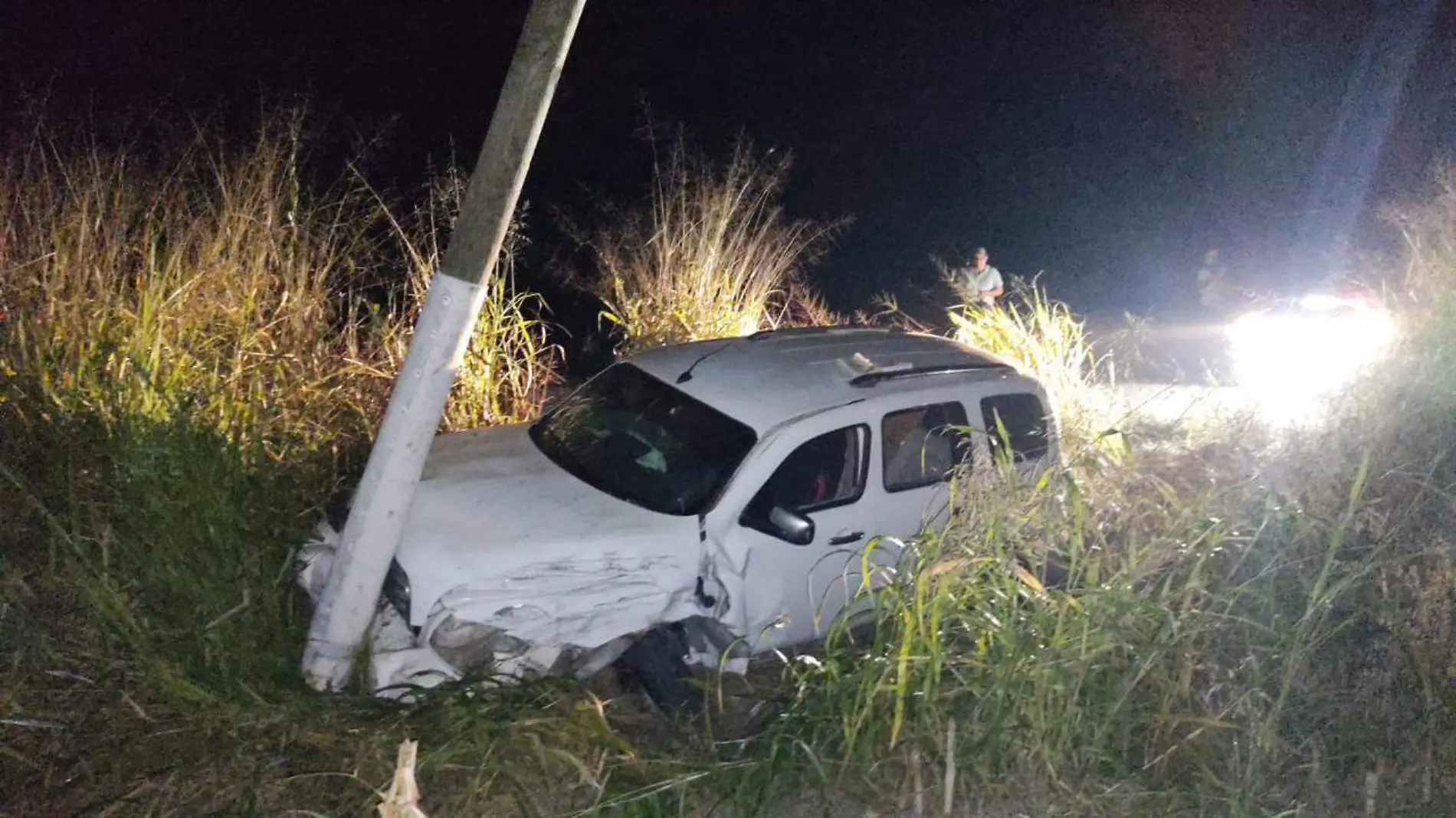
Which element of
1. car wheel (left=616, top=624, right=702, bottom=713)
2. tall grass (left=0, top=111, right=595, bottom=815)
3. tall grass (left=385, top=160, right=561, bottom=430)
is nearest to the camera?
tall grass (left=0, top=111, right=595, bottom=815)

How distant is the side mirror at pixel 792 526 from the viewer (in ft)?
14.9

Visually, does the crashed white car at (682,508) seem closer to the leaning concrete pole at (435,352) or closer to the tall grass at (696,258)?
the leaning concrete pole at (435,352)

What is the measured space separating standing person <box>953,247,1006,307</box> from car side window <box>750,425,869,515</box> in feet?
10.9

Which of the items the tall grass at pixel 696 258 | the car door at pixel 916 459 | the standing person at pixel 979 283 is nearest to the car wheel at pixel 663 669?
the car door at pixel 916 459

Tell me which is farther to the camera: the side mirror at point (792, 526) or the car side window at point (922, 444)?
the car side window at point (922, 444)

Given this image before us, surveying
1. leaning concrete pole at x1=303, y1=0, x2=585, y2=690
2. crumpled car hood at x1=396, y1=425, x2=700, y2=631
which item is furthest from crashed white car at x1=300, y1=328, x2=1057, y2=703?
leaning concrete pole at x1=303, y1=0, x2=585, y2=690

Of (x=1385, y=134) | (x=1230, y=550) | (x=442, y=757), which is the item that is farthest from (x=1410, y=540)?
(x=1385, y=134)

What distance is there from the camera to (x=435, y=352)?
3998 millimetres

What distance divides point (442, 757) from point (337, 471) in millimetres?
2615

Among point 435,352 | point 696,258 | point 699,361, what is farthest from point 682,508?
point 696,258

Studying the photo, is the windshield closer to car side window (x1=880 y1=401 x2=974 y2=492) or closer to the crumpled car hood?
the crumpled car hood

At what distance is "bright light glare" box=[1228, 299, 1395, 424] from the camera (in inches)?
190

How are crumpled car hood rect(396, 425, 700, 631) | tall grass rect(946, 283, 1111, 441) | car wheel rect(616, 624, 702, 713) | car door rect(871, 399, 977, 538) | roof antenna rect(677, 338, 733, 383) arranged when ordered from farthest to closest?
tall grass rect(946, 283, 1111, 441)
roof antenna rect(677, 338, 733, 383)
car door rect(871, 399, 977, 538)
car wheel rect(616, 624, 702, 713)
crumpled car hood rect(396, 425, 700, 631)

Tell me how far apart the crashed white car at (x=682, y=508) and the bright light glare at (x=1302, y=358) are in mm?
1058
